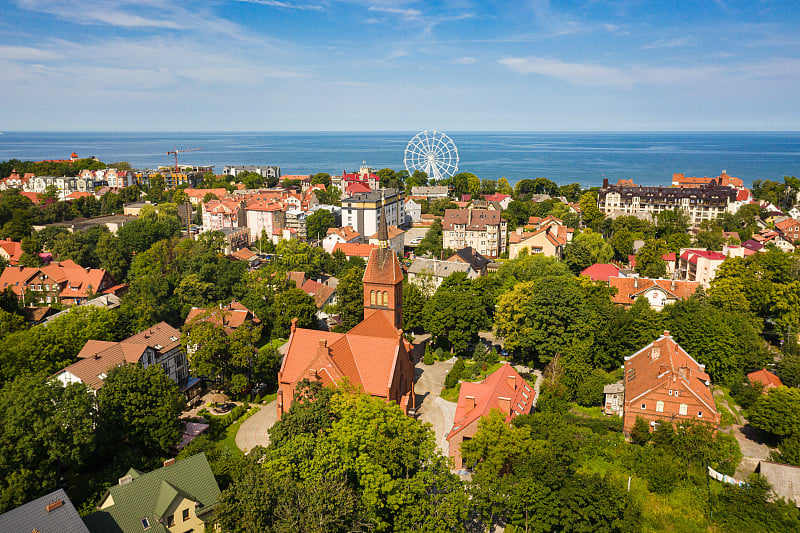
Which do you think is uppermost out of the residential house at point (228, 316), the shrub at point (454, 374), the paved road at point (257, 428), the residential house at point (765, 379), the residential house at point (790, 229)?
the residential house at point (790, 229)

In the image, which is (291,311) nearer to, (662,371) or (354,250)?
(354,250)

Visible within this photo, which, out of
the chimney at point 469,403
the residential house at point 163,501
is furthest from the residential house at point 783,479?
the residential house at point 163,501

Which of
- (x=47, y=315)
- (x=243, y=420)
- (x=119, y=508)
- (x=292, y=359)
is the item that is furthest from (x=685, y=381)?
(x=47, y=315)

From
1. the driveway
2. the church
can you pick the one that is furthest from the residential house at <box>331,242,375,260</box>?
the church

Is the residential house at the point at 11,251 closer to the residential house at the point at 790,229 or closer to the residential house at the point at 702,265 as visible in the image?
the residential house at the point at 702,265

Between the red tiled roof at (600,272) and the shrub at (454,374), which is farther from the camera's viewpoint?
the red tiled roof at (600,272)

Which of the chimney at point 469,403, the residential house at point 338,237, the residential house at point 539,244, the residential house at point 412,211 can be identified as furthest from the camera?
the residential house at point 412,211

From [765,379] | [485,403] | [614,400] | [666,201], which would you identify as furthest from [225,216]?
[765,379]
